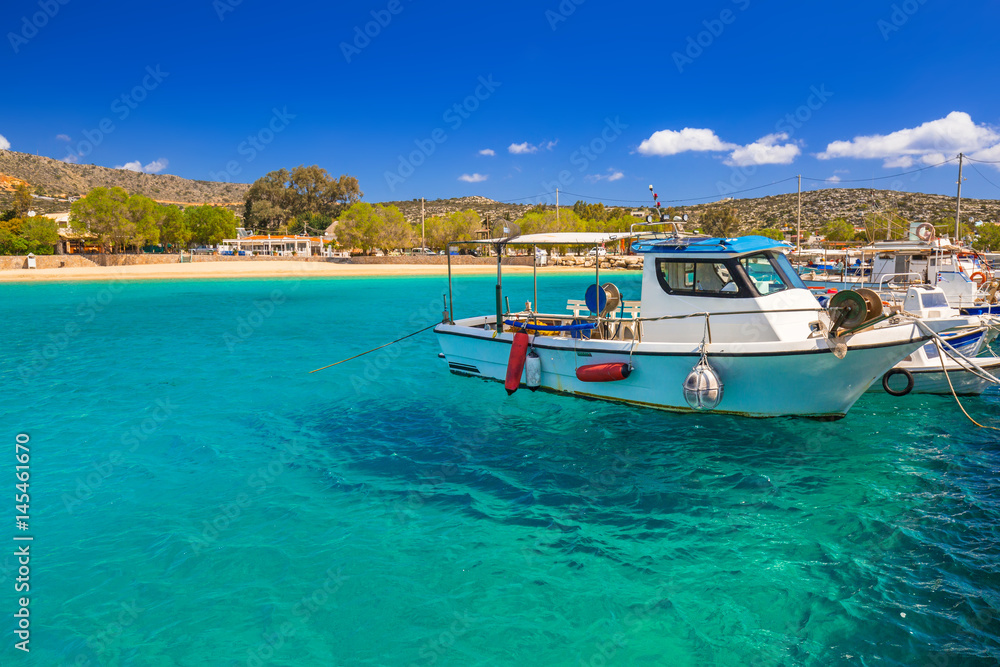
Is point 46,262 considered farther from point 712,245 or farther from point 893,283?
point 893,283

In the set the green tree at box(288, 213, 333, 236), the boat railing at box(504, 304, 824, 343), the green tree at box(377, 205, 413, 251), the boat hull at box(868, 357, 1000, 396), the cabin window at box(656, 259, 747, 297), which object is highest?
the green tree at box(288, 213, 333, 236)

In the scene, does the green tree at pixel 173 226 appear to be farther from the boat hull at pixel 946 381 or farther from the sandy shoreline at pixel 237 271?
the boat hull at pixel 946 381

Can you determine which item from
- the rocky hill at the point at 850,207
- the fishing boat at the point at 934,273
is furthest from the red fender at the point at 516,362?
the rocky hill at the point at 850,207

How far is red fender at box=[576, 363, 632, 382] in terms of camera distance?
10.4 metres

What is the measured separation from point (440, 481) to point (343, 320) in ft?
74.7

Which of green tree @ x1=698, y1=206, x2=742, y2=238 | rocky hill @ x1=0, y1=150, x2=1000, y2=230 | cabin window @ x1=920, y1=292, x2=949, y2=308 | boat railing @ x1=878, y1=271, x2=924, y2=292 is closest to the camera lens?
cabin window @ x1=920, y1=292, x2=949, y2=308

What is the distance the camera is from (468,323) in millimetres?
14430

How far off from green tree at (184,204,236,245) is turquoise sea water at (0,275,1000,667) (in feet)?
253

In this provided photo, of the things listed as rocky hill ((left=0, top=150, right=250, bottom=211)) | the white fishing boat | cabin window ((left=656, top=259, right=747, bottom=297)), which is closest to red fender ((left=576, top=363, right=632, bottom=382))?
cabin window ((left=656, top=259, right=747, bottom=297))

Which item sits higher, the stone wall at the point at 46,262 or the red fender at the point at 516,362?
the stone wall at the point at 46,262

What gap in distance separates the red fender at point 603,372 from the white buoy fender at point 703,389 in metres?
1.30

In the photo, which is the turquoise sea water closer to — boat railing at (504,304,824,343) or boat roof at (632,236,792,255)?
boat railing at (504,304,824,343)

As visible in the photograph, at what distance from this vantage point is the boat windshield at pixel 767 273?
10250mm

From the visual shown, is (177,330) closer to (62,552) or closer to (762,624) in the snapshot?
(62,552)
